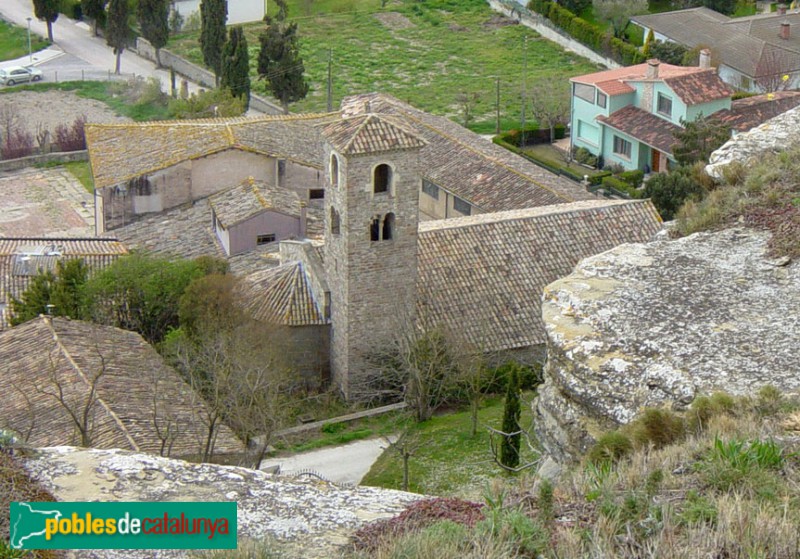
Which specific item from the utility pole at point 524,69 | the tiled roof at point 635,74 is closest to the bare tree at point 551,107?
the utility pole at point 524,69

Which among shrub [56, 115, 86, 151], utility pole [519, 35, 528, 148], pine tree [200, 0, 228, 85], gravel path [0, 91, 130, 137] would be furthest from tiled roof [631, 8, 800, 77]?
shrub [56, 115, 86, 151]

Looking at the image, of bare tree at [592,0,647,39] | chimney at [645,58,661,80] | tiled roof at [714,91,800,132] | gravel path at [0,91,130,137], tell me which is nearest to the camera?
tiled roof at [714,91,800,132]

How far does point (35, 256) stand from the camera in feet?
117

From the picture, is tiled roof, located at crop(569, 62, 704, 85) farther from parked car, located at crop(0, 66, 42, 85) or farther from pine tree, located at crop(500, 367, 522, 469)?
pine tree, located at crop(500, 367, 522, 469)

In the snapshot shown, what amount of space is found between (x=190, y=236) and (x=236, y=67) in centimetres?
1644

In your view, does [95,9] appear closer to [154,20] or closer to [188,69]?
[154,20]

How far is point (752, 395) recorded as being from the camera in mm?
13867

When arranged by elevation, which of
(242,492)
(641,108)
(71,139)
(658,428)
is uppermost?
(658,428)

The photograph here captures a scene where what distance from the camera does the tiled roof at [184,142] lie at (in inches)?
1585

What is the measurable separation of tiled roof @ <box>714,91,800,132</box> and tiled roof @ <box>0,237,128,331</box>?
22.3 meters

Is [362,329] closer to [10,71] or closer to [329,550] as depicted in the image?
[329,550]

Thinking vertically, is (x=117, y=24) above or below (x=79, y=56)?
above

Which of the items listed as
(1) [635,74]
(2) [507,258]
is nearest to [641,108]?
(1) [635,74]

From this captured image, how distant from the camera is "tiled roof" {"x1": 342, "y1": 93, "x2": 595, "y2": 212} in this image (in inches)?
1506
